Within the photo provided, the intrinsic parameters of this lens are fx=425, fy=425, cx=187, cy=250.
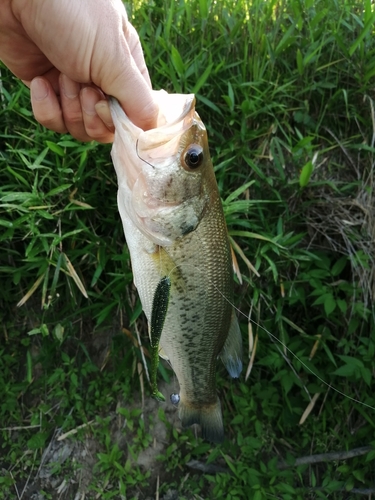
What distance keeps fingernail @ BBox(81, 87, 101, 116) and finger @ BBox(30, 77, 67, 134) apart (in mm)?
149

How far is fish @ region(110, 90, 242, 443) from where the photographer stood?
1369 millimetres

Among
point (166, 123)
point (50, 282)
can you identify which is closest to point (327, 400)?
point (50, 282)

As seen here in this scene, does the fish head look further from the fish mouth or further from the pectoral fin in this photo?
the pectoral fin

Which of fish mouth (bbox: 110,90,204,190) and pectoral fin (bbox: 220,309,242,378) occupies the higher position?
fish mouth (bbox: 110,90,204,190)

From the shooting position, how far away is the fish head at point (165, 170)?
1.36 m

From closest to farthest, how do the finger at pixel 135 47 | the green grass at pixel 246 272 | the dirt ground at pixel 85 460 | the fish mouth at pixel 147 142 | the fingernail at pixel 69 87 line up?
the fish mouth at pixel 147 142
the finger at pixel 135 47
the fingernail at pixel 69 87
the green grass at pixel 246 272
the dirt ground at pixel 85 460

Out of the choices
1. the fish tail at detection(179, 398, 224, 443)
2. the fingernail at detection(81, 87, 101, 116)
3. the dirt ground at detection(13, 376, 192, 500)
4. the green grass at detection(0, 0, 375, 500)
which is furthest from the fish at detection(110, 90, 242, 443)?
the dirt ground at detection(13, 376, 192, 500)

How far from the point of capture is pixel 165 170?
4.57ft

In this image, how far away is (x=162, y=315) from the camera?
4.16 ft

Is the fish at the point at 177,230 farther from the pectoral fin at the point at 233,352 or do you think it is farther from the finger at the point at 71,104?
the finger at the point at 71,104

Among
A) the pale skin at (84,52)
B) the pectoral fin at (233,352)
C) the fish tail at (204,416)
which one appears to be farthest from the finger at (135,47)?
the fish tail at (204,416)

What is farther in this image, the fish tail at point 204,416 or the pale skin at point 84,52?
the fish tail at point 204,416

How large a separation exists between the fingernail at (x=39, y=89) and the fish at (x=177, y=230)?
370 millimetres

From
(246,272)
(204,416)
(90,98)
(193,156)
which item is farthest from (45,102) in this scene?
(204,416)
